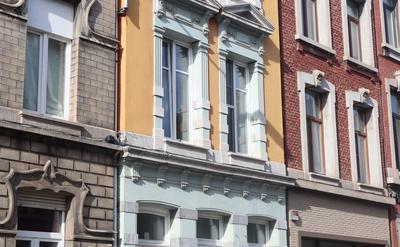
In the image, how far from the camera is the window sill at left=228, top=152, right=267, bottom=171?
581 inches

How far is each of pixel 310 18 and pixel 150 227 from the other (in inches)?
331

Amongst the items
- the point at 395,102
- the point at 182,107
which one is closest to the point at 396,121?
the point at 395,102

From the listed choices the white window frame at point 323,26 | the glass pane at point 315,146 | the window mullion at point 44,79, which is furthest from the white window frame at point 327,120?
the window mullion at point 44,79

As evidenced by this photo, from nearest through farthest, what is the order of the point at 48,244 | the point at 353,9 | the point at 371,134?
the point at 48,244 → the point at 371,134 → the point at 353,9

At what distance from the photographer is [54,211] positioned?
11578 millimetres

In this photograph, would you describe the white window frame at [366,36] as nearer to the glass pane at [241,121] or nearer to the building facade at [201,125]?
the building facade at [201,125]

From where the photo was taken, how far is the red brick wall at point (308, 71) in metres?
16.8

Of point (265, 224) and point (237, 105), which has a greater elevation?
point (237, 105)

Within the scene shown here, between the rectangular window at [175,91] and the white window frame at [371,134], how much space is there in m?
6.04

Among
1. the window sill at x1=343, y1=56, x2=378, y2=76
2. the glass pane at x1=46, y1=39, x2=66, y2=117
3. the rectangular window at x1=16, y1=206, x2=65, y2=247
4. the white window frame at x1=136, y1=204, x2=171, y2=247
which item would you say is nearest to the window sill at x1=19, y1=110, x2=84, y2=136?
the glass pane at x1=46, y1=39, x2=66, y2=117

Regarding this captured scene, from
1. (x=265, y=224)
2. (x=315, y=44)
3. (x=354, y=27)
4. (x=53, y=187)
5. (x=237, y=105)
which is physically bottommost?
(x=265, y=224)

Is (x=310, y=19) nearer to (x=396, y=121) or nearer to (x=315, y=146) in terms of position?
(x=315, y=146)

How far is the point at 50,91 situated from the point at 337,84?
9.18 meters

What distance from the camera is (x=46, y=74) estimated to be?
39.2 ft
